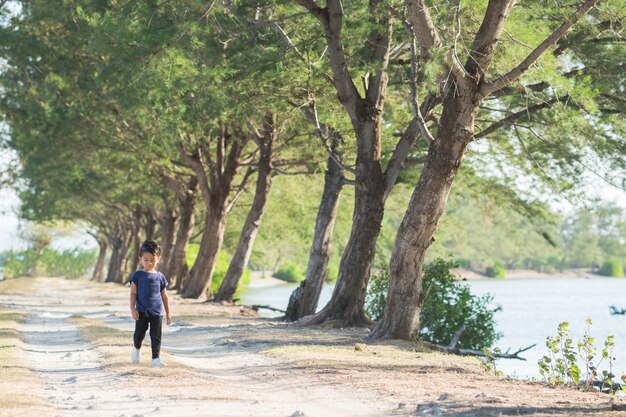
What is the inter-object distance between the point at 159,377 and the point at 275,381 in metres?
1.42

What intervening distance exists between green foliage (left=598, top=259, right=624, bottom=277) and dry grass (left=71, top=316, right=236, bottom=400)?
143067 mm

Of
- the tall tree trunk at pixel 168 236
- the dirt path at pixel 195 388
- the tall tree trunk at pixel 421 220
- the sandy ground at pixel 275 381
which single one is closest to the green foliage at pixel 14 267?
the tall tree trunk at pixel 168 236

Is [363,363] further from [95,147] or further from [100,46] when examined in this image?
[95,147]

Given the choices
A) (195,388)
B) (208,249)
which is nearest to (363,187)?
(195,388)

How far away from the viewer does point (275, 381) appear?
10.9 meters

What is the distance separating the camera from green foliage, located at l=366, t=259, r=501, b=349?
2069cm

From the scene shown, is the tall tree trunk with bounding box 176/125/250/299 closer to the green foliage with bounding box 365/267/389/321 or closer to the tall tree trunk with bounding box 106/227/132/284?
the green foliage with bounding box 365/267/389/321

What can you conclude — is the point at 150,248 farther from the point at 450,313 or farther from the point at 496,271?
the point at 496,271

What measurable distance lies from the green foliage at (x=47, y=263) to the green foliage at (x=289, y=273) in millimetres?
39980

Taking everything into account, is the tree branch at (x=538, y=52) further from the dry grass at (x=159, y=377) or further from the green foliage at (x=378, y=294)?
the green foliage at (x=378, y=294)

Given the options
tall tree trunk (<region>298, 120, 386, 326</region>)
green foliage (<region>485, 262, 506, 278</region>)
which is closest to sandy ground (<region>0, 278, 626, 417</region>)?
tall tree trunk (<region>298, 120, 386, 326</region>)

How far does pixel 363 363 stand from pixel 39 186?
3696 centimetres

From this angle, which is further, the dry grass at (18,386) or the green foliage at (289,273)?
the green foliage at (289,273)

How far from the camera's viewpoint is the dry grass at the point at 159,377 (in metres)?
9.22
